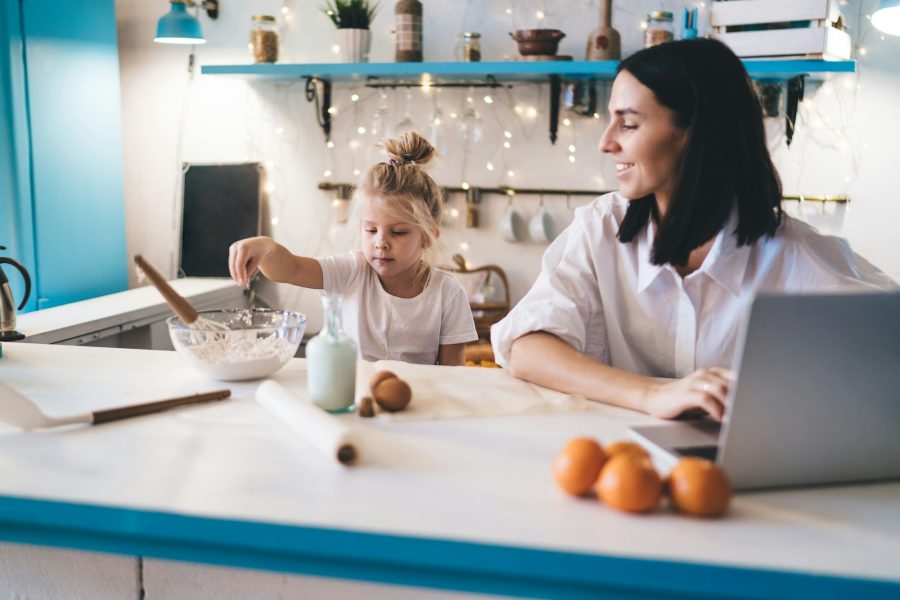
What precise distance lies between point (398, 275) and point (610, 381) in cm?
92

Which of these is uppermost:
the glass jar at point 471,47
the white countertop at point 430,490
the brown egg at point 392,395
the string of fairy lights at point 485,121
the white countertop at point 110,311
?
the glass jar at point 471,47

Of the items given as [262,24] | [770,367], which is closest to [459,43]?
[262,24]

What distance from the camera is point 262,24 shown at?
114 inches

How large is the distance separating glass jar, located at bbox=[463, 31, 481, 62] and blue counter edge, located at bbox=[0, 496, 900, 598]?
230 centimetres

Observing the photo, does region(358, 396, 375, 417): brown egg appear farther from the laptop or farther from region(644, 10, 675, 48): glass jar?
region(644, 10, 675, 48): glass jar

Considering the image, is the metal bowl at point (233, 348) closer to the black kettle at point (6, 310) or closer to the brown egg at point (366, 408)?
the brown egg at point (366, 408)

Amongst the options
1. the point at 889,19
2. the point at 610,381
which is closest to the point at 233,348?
the point at 610,381

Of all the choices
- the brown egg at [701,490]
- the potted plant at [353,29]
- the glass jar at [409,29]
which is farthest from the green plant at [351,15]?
the brown egg at [701,490]

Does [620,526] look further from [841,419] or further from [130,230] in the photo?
[130,230]

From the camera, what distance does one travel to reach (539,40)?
265cm

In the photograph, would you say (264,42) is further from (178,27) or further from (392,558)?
(392,558)

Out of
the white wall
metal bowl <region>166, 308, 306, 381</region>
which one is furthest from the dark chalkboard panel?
metal bowl <region>166, 308, 306, 381</region>

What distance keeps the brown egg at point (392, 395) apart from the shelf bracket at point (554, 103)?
6.39 feet

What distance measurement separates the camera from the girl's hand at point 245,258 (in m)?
1.48
